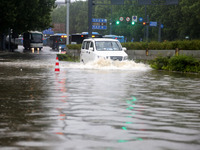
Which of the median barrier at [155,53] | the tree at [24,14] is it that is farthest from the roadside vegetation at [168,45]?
the tree at [24,14]

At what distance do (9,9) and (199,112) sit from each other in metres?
44.7

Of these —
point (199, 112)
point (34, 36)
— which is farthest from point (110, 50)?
point (34, 36)

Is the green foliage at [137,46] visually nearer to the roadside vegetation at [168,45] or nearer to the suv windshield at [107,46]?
the roadside vegetation at [168,45]

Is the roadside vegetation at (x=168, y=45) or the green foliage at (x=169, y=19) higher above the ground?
the green foliage at (x=169, y=19)

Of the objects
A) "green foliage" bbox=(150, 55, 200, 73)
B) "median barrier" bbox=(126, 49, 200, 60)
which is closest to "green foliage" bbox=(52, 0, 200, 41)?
"median barrier" bbox=(126, 49, 200, 60)

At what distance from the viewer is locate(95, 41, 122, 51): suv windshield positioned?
26922 millimetres

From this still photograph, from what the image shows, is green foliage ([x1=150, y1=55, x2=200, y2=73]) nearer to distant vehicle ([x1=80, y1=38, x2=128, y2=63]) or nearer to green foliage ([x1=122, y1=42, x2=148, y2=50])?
distant vehicle ([x1=80, y1=38, x2=128, y2=63])

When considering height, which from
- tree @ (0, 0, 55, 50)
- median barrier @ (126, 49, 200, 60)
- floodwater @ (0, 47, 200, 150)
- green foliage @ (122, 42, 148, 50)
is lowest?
floodwater @ (0, 47, 200, 150)

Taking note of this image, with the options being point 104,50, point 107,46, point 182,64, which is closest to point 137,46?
point 107,46

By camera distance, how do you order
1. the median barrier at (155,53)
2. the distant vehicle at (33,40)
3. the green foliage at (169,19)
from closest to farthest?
the median barrier at (155,53) → the green foliage at (169,19) → the distant vehicle at (33,40)

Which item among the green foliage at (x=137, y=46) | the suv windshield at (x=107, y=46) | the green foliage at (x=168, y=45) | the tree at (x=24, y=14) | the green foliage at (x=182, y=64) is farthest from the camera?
the tree at (x=24, y=14)

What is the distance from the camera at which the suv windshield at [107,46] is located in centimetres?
2692

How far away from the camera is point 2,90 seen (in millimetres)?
13633

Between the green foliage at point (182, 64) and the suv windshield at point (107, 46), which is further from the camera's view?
the suv windshield at point (107, 46)
